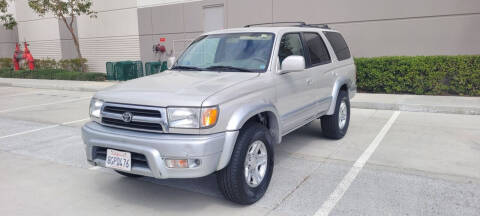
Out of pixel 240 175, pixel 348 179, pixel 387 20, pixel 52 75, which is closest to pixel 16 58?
pixel 52 75

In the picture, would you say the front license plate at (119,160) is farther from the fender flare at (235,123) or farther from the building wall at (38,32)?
A: the building wall at (38,32)

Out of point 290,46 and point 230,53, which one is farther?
point 290,46

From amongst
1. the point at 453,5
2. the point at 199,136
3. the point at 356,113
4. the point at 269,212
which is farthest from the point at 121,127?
the point at 453,5

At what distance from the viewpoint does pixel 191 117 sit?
3500mm

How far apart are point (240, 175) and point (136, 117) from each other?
1150 mm

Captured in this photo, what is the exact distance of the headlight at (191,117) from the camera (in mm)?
3475

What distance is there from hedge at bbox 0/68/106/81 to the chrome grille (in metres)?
13.8

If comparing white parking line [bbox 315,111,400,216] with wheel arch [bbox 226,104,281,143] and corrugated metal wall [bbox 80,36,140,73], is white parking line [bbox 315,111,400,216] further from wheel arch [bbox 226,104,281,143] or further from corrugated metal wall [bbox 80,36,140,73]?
corrugated metal wall [bbox 80,36,140,73]

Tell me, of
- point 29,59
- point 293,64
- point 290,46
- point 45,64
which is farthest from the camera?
point 45,64

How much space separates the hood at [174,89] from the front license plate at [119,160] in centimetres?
50

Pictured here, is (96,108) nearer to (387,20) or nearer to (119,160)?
(119,160)

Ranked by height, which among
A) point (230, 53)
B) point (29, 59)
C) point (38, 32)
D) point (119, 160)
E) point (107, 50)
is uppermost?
point (38, 32)

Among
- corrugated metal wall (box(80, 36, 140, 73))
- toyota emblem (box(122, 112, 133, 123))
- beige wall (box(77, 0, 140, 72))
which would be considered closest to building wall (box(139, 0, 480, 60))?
beige wall (box(77, 0, 140, 72))

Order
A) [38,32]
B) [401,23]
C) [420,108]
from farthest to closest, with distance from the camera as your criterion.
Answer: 1. [38,32]
2. [401,23]
3. [420,108]
